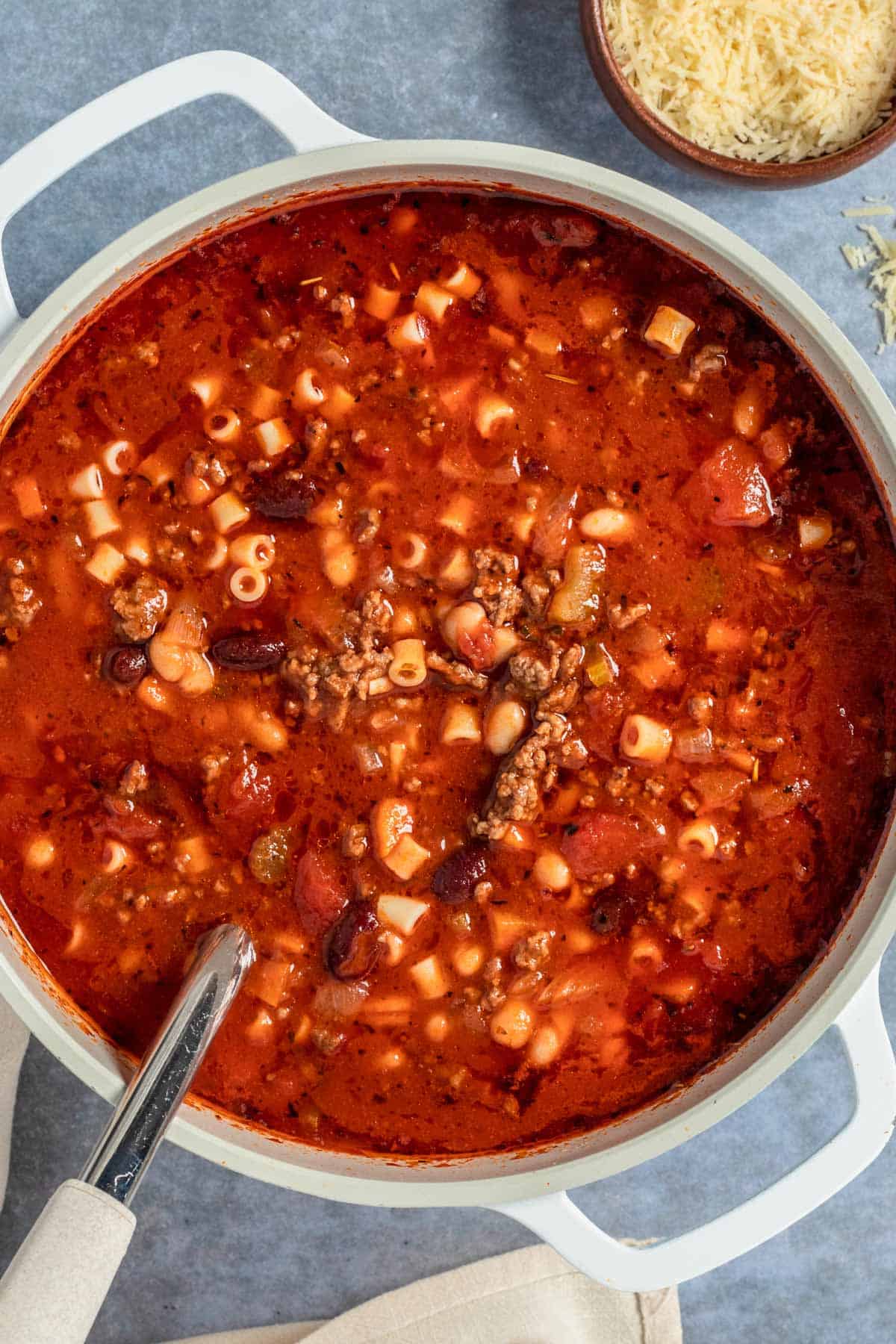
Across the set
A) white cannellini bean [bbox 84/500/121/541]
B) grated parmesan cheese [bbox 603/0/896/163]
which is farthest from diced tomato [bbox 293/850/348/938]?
grated parmesan cheese [bbox 603/0/896/163]

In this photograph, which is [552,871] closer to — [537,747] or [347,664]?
[537,747]

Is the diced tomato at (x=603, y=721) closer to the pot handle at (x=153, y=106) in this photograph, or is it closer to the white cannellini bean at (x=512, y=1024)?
the white cannellini bean at (x=512, y=1024)

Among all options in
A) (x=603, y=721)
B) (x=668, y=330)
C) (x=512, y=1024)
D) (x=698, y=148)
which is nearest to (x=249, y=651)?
(x=603, y=721)

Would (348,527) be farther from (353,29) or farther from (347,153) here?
(353,29)

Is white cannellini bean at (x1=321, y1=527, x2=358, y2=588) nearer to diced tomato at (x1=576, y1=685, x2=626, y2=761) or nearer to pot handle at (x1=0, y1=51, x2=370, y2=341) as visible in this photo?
diced tomato at (x1=576, y1=685, x2=626, y2=761)

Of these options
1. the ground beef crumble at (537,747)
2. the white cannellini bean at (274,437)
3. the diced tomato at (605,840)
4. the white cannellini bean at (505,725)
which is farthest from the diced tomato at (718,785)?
the white cannellini bean at (274,437)

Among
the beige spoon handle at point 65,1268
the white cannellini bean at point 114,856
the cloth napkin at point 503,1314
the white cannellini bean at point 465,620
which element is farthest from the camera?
the cloth napkin at point 503,1314

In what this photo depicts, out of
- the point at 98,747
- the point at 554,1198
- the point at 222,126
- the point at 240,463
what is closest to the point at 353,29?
the point at 222,126
